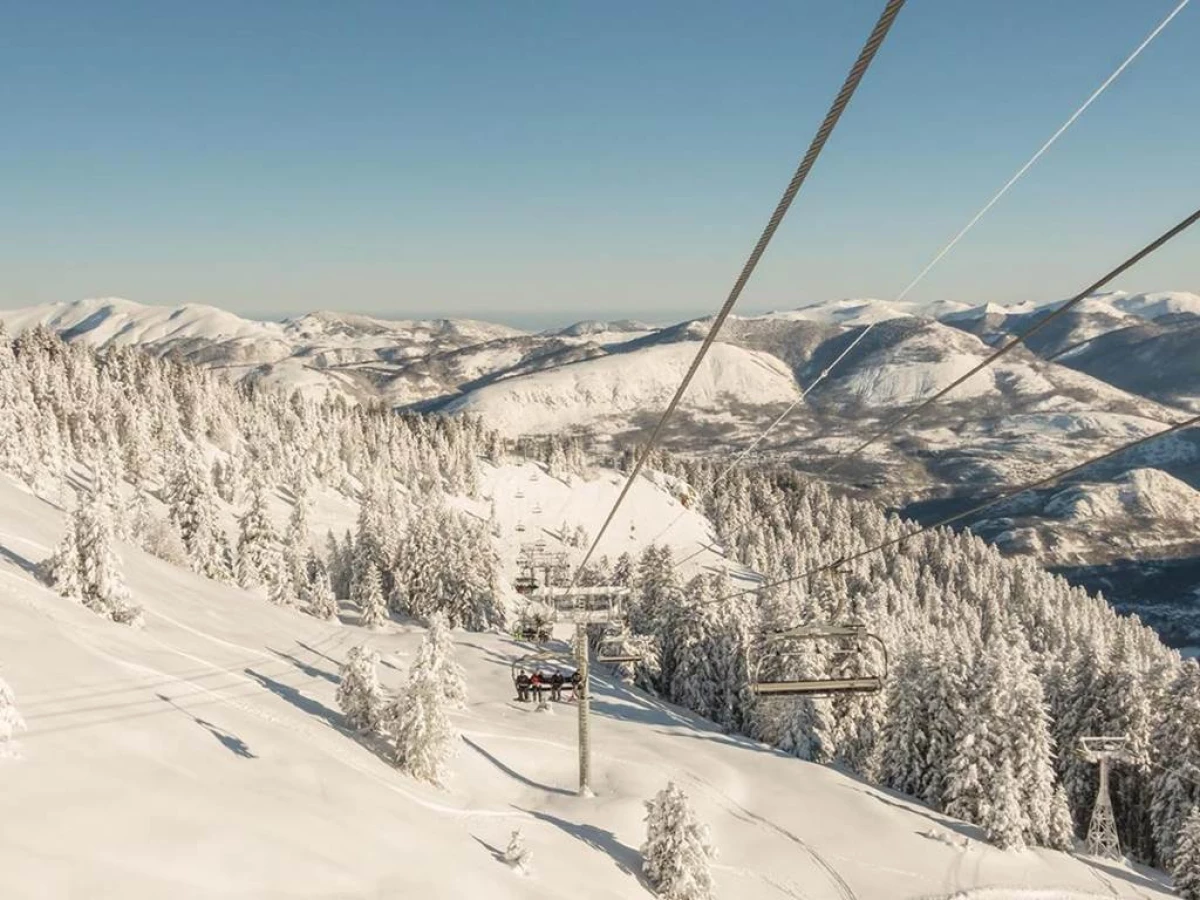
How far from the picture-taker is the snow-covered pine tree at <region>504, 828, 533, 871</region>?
26125mm

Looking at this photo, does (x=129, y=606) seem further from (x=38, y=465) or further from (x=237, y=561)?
(x=38, y=465)

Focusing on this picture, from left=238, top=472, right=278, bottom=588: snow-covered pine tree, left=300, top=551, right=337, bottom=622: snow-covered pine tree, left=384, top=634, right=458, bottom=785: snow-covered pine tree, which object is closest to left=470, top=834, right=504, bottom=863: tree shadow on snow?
left=384, top=634, right=458, bottom=785: snow-covered pine tree

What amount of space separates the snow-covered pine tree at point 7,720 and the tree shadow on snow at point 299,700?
17.8 meters

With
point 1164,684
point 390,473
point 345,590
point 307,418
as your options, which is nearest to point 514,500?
point 390,473

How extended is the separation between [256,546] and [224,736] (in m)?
49.2

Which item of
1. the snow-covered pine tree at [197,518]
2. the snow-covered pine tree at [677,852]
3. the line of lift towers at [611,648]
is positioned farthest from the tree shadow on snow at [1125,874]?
the snow-covered pine tree at [197,518]

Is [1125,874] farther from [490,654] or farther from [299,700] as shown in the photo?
[490,654]

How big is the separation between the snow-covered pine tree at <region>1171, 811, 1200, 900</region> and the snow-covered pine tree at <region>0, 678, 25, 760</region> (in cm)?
4961

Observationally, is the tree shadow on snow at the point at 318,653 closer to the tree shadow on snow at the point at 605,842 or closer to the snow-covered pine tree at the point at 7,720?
the tree shadow on snow at the point at 605,842

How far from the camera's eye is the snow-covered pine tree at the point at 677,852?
97.1ft

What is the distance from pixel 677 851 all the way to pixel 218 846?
58.8ft

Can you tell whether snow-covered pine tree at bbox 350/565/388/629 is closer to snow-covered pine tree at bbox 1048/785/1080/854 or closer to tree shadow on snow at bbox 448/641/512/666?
tree shadow on snow at bbox 448/641/512/666

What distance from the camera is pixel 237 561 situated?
71.9m

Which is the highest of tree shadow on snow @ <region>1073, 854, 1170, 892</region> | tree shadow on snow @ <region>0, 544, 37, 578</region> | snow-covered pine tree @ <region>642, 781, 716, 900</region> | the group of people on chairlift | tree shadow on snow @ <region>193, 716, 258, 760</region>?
tree shadow on snow @ <region>0, 544, 37, 578</region>
